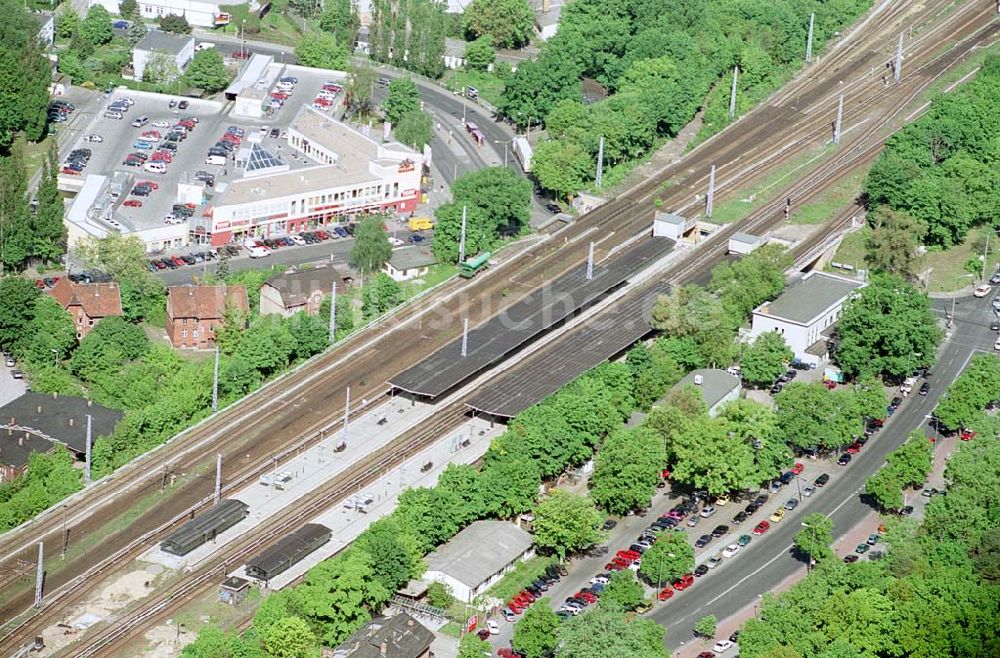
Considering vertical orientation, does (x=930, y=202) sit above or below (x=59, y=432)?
above

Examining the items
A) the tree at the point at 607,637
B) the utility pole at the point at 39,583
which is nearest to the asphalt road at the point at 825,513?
the tree at the point at 607,637

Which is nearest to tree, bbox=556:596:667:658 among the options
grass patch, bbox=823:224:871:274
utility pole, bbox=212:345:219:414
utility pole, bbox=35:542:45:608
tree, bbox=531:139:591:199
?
utility pole, bbox=35:542:45:608

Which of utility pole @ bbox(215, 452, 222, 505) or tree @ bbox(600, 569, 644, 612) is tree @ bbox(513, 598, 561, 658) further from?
utility pole @ bbox(215, 452, 222, 505)

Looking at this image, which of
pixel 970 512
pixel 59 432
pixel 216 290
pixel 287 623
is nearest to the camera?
pixel 287 623

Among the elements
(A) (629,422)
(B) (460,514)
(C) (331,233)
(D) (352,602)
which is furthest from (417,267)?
(D) (352,602)

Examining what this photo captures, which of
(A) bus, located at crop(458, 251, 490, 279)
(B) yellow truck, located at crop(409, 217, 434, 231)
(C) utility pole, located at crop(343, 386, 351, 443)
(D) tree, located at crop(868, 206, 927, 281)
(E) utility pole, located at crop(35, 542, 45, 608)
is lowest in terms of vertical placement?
(E) utility pole, located at crop(35, 542, 45, 608)

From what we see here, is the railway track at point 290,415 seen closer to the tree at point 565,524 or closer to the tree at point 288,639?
the tree at point 288,639

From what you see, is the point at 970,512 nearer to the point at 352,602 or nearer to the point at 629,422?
the point at 629,422
